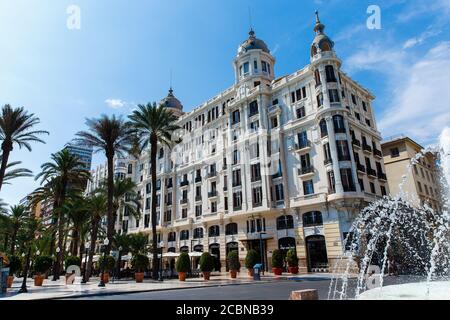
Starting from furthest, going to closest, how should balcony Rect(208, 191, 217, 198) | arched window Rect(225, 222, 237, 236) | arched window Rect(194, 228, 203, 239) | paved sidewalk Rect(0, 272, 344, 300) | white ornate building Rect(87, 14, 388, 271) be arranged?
arched window Rect(194, 228, 203, 239) < balcony Rect(208, 191, 217, 198) < arched window Rect(225, 222, 237, 236) < white ornate building Rect(87, 14, 388, 271) < paved sidewalk Rect(0, 272, 344, 300)

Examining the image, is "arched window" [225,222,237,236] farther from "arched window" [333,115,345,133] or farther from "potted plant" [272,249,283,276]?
"arched window" [333,115,345,133]

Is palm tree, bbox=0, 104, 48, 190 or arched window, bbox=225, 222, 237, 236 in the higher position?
palm tree, bbox=0, 104, 48, 190

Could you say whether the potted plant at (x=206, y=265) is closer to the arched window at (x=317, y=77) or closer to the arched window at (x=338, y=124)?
the arched window at (x=338, y=124)

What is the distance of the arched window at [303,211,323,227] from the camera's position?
1264 inches

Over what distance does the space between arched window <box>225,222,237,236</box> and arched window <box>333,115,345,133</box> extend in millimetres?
17227

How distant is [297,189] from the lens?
114 ft

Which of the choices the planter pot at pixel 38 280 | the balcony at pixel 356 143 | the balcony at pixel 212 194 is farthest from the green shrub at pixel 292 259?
the planter pot at pixel 38 280

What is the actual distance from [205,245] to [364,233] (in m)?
21.6

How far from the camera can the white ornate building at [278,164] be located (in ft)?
105

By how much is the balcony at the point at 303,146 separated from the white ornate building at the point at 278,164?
10 centimetres

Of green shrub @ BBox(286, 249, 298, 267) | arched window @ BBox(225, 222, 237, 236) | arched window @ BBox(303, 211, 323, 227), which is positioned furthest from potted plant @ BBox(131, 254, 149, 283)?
arched window @ BBox(303, 211, 323, 227)

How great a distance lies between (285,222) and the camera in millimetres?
34812
